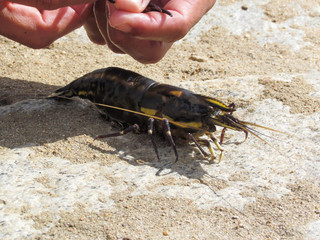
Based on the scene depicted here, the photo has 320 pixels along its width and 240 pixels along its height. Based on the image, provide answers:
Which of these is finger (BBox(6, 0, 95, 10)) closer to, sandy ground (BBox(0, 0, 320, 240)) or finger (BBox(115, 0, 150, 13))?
finger (BBox(115, 0, 150, 13))

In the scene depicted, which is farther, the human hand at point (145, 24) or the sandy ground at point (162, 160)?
the human hand at point (145, 24)

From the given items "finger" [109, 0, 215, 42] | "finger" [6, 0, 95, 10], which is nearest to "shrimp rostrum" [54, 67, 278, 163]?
"finger" [109, 0, 215, 42]

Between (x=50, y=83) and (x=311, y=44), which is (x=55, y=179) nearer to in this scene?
(x=50, y=83)

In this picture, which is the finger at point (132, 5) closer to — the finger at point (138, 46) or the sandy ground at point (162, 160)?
the finger at point (138, 46)

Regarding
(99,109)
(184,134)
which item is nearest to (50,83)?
(99,109)

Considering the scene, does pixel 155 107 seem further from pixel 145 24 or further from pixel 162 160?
pixel 145 24

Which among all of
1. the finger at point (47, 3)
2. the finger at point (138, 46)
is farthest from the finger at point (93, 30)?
the finger at point (47, 3)

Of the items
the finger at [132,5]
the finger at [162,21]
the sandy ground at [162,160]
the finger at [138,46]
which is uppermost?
the finger at [132,5]
